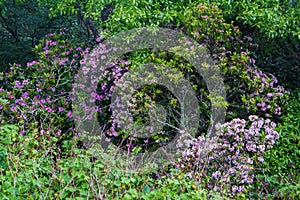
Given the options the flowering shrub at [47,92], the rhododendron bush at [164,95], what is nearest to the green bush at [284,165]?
the rhododendron bush at [164,95]

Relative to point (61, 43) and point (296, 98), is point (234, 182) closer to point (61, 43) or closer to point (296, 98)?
point (296, 98)

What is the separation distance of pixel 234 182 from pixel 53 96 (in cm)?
269

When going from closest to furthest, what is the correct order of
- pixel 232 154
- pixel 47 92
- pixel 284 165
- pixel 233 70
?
pixel 232 154, pixel 284 165, pixel 233 70, pixel 47 92

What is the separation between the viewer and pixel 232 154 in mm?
4578

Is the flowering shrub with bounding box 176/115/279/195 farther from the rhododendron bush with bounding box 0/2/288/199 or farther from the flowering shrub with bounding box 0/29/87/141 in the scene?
the flowering shrub with bounding box 0/29/87/141

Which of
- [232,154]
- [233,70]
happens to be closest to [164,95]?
[233,70]

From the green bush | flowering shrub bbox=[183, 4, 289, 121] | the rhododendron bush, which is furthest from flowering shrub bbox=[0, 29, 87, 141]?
the green bush

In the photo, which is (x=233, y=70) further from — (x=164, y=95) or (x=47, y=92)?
(x=47, y=92)

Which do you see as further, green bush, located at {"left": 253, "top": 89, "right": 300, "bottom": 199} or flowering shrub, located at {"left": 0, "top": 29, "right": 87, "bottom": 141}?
flowering shrub, located at {"left": 0, "top": 29, "right": 87, "bottom": 141}

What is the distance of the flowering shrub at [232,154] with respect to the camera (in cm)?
430

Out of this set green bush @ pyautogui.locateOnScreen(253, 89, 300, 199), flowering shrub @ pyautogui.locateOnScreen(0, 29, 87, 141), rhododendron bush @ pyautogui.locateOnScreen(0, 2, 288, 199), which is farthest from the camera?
flowering shrub @ pyautogui.locateOnScreen(0, 29, 87, 141)

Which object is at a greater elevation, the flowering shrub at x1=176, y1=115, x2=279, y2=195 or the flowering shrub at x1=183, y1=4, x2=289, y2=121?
the flowering shrub at x1=183, y1=4, x2=289, y2=121

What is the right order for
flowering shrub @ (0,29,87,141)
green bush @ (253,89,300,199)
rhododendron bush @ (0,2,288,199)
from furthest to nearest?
flowering shrub @ (0,29,87,141), rhododendron bush @ (0,2,288,199), green bush @ (253,89,300,199)

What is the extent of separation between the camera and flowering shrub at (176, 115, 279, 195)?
4.30 metres
